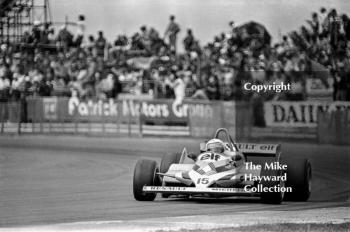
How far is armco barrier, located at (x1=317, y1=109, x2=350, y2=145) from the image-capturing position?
667 inches

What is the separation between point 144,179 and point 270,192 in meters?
1.58

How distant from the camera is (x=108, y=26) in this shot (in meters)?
11.4

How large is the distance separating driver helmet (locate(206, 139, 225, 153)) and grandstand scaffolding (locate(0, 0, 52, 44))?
248 centimetres

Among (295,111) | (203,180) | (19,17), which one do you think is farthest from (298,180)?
(295,111)

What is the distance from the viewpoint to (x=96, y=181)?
569 inches

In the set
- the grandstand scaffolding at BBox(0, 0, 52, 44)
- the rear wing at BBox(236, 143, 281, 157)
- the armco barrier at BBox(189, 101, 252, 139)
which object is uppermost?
Result: the grandstand scaffolding at BBox(0, 0, 52, 44)

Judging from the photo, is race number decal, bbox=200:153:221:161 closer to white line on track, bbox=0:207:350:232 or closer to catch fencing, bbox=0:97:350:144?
white line on track, bbox=0:207:350:232

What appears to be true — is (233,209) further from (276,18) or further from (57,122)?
(57,122)

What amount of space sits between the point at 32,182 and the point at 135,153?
189 inches

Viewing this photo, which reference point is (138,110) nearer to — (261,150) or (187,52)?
(187,52)

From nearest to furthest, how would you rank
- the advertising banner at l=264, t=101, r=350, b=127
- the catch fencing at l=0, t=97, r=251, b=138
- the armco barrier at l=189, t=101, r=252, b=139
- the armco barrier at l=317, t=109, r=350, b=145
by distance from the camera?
the advertising banner at l=264, t=101, r=350, b=127 → the armco barrier at l=317, t=109, r=350, b=145 → the armco barrier at l=189, t=101, r=252, b=139 → the catch fencing at l=0, t=97, r=251, b=138

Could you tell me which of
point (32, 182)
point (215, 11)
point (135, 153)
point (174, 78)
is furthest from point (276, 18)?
point (135, 153)

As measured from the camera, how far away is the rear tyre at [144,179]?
11773 millimetres

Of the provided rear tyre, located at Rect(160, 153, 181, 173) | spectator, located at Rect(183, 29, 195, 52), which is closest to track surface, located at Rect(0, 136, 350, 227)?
rear tyre, located at Rect(160, 153, 181, 173)
